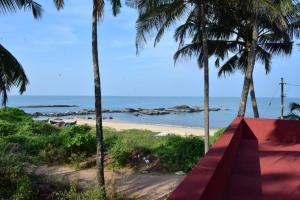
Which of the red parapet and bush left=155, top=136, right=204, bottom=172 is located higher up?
the red parapet

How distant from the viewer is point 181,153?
45.3 ft

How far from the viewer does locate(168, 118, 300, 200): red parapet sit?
3.89m

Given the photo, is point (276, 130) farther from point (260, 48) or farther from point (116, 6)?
point (260, 48)

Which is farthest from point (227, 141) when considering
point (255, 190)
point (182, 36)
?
point (182, 36)

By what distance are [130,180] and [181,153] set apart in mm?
2562

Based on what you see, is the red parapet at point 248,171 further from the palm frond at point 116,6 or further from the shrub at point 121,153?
the palm frond at point 116,6

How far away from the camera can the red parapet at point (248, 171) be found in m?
3.89

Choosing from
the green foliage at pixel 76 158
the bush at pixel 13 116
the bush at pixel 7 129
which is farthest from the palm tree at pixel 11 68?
the bush at pixel 13 116

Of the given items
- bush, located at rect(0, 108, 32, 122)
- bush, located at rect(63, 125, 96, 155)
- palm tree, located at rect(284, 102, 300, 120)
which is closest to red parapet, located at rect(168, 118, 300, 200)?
bush, located at rect(63, 125, 96, 155)

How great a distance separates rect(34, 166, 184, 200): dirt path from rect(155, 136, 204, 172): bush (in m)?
0.79

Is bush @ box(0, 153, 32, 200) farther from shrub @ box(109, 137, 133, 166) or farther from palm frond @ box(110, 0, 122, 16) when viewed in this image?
shrub @ box(109, 137, 133, 166)

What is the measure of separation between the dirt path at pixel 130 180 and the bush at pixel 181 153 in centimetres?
79

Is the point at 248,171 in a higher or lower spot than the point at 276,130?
lower

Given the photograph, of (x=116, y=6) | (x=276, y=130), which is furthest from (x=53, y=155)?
(x=276, y=130)
